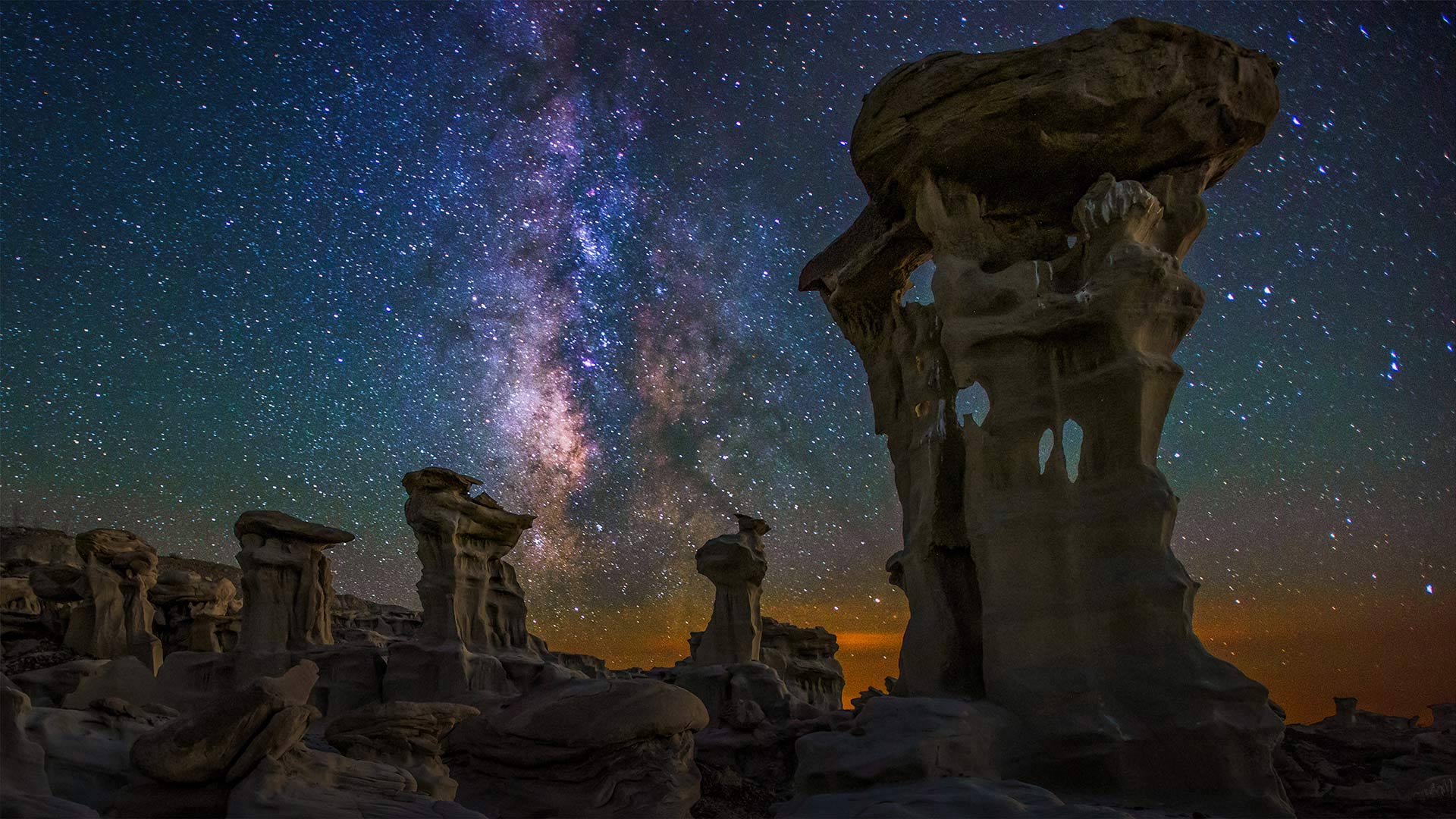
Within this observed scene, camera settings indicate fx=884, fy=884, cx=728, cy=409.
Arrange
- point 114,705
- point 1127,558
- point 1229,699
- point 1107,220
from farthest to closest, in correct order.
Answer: point 1107,220
point 1127,558
point 1229,699
point 114,705

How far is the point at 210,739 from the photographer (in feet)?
19.6

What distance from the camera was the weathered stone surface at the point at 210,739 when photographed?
596cm

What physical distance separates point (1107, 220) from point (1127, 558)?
387cm

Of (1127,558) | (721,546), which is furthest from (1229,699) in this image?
(721,546)

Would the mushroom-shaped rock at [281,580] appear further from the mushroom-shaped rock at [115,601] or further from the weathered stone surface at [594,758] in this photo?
the weathered stone surface at [594,758]

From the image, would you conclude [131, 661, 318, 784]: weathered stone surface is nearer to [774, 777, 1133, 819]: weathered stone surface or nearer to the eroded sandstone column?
[774, 777, 1133, 819]: weathered stone surface

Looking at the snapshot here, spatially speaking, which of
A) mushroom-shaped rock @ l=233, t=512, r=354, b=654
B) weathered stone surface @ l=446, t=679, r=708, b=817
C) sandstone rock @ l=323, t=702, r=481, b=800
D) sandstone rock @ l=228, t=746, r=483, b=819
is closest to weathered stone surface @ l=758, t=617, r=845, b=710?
mushroom-shaped rock @ l=233, t=512, r=354, b=654

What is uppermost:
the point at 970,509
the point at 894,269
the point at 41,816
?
the point at 894,269

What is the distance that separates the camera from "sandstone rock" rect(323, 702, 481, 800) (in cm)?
1205

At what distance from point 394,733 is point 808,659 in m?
18.6

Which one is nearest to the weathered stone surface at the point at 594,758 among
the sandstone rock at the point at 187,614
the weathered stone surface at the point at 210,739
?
the weathered stone surface at the point at 210,739

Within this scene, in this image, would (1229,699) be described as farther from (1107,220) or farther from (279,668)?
(279,668)

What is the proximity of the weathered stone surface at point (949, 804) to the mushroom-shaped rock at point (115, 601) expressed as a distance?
21267mm

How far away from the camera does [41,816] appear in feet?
16.3
